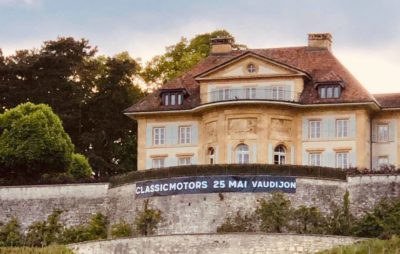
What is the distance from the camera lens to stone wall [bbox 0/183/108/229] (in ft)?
330

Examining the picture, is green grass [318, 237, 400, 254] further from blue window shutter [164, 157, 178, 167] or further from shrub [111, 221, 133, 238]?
blue window shutter [164, 157, 178, 167]

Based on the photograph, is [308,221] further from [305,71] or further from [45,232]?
[305,71]

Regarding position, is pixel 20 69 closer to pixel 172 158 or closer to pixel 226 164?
pixel 172 158

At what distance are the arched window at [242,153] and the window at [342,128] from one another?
4954 mm

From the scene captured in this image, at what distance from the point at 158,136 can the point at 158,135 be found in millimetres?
55

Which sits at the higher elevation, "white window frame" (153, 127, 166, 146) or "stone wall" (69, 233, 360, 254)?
"white window frame" (153, 127, 166, 146)

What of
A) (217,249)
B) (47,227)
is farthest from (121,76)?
(217,249)

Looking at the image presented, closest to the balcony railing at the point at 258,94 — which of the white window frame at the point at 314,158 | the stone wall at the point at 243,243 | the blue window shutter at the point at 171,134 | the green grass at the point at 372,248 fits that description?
the white window frame at the point at 314,158

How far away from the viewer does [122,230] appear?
96.0 m

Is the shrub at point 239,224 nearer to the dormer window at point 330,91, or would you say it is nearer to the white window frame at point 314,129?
the white window frame at point 314,129

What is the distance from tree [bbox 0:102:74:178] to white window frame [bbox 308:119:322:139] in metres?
12.9

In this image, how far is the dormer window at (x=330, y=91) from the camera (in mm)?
106688

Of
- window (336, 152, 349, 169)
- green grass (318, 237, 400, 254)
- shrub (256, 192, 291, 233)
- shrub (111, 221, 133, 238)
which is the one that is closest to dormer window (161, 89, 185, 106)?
window (336, 152, 349, 169)

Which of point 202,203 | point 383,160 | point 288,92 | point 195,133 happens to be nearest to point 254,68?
point 288,92
